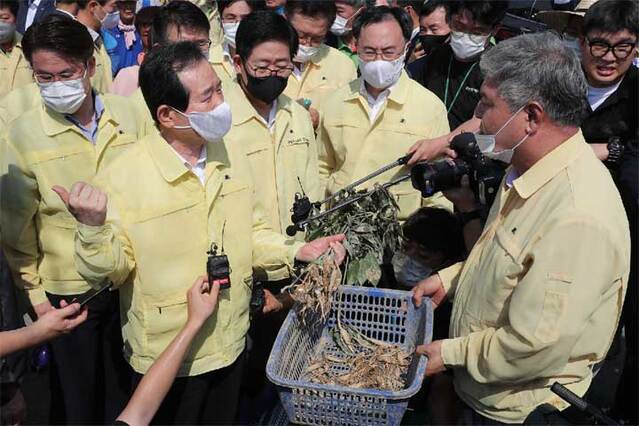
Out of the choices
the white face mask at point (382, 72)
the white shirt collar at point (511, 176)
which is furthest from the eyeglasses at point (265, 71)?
the white shirt collar at point (511, 176)

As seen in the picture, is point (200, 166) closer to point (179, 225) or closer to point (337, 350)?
point (179, 225)

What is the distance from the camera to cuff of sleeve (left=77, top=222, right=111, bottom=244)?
7.80ft

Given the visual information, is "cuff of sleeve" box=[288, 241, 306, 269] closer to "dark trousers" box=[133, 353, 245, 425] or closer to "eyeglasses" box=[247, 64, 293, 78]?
"dark trousers" box=[133, 353, 245, 425]

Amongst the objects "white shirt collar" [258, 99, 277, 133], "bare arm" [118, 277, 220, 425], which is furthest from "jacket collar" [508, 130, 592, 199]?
"white shirt collar" [258, 99, 277, 133]

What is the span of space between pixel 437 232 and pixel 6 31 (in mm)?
4436

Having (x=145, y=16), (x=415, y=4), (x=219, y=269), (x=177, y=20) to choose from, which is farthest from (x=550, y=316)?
(x=415, y=4)

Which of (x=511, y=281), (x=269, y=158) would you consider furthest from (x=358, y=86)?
(x=511, y=281)

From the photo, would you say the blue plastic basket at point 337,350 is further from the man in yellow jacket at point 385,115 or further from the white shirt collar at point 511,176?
the man in yellow jacket at point 385,115

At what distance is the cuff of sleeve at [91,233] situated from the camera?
93.7 inches

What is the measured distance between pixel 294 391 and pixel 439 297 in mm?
954

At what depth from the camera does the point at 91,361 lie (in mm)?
3512

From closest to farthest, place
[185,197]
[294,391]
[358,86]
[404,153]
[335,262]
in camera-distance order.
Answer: [294,391]
[185,197]
[335,262]
[404,153]
[358,86]

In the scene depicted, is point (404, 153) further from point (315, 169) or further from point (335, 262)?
point (335, 262)

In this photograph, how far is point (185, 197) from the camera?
2744 mm
